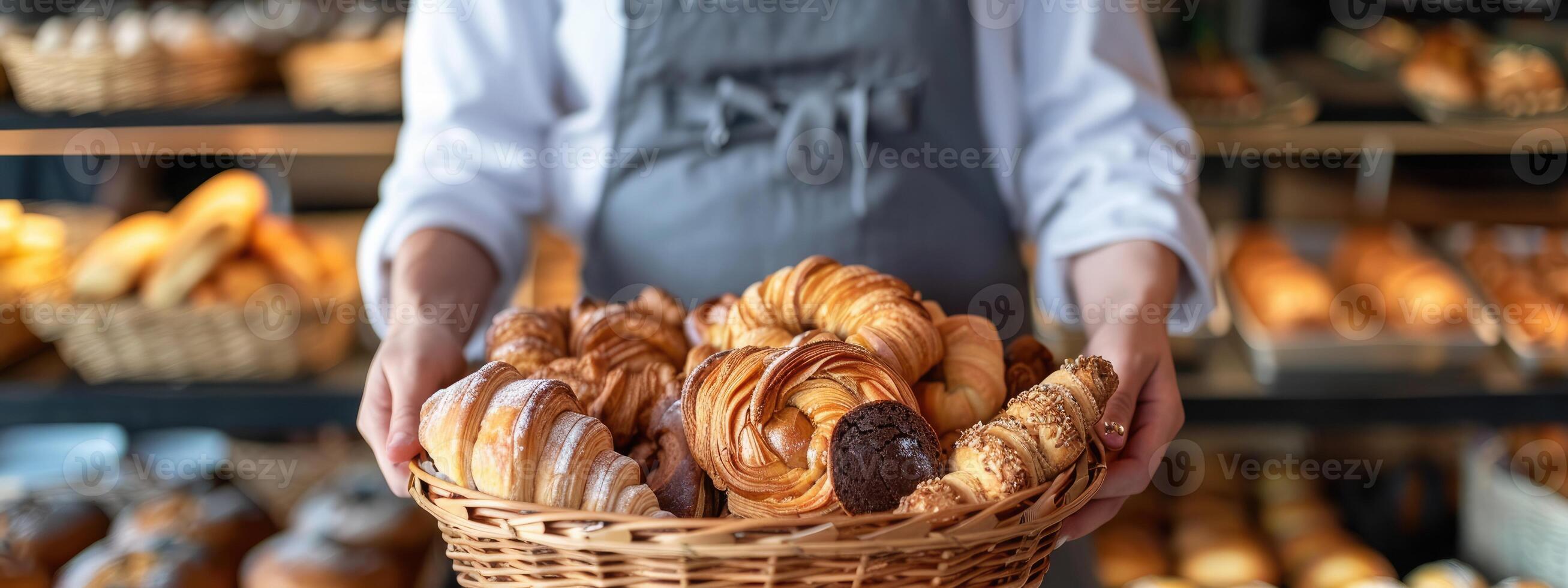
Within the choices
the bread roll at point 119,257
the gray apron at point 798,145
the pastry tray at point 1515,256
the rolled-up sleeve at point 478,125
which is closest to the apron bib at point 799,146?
the gray apron at point 798,145

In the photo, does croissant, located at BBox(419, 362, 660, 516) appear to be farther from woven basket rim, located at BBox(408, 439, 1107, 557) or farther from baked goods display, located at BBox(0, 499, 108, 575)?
baked goods display, located at BBox(0, 499, 108, 575)

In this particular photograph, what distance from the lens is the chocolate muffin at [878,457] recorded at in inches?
26.7

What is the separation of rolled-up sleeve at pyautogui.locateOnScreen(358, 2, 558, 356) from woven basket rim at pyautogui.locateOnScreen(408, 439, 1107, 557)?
1.98 ft

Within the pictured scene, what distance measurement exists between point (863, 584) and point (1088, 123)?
0.82 meters

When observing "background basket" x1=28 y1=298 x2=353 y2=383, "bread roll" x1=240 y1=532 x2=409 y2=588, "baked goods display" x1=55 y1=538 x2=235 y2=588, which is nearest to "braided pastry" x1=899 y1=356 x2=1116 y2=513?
"bread roll" x1=240 y1=532 x2=409 y2=588

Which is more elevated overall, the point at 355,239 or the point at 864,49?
the point at 864,49

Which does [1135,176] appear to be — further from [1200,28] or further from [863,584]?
[1200,28]

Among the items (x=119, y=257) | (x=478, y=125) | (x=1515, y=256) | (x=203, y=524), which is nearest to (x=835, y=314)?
(x=478, y=125)

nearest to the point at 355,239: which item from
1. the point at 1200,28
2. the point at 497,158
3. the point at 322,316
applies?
the point at 322,316

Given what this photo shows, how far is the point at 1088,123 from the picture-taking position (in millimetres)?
1315

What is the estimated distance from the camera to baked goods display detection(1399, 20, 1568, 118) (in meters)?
2.14

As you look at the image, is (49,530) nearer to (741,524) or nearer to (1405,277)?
(741,524)

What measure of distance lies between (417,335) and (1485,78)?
2.25 meters

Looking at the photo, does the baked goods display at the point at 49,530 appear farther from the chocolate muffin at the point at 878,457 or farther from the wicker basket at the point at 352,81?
the chocolate muffin at the point at 878,457
